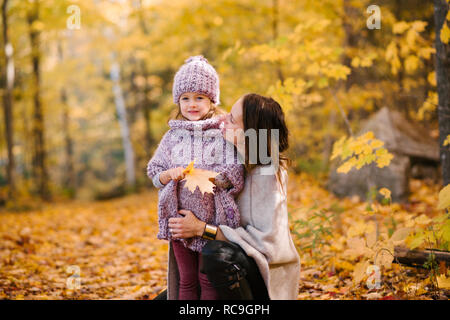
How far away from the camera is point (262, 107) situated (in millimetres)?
2137

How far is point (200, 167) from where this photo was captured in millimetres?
2166

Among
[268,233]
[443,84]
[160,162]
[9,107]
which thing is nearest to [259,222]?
[268,233]

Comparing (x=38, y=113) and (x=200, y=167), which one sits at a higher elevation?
(x=38, y=113)

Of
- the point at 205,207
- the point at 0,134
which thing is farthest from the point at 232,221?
the point at 0,134

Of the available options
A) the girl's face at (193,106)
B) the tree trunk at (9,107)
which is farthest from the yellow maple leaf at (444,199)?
the tree trunk at (9,107)

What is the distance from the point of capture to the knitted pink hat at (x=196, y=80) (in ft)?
7.66

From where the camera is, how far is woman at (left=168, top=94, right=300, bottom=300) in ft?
6.61

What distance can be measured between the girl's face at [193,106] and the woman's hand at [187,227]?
63 centimetres

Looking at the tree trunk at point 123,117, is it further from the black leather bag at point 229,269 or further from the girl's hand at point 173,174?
the black leather bag at point 229,269

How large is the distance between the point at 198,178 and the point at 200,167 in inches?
6.0

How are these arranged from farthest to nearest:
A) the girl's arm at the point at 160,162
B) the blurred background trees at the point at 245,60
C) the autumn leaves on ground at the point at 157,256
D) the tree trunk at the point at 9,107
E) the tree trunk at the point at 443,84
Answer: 1. the tree trunk at the point at 9,107
2. the blurred background trees at the point at 245,60
3. the tree trunk at the point at 443,84
4. the autumn leaves on ground at the point at 157,256
5. the girl's arm at the point at 160,162

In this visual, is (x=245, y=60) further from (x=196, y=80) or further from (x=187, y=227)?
(x=187, y=227)

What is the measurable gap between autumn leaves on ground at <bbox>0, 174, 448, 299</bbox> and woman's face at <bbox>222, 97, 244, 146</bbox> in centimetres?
118

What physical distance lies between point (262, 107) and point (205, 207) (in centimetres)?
65
